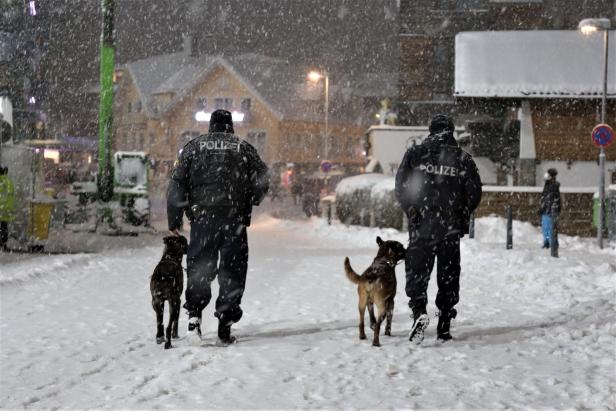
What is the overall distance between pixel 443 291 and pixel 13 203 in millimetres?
Answer: 11088

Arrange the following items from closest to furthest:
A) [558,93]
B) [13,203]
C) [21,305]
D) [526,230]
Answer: [21,305] → [13,203] → [526,230] → [558,93]

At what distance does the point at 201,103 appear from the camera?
68.2 metres

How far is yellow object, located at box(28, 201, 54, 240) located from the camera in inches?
634

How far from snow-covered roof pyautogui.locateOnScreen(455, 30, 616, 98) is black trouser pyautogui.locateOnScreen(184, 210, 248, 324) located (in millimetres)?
23985

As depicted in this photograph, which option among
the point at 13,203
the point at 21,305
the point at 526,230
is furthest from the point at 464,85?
the point at 21,305

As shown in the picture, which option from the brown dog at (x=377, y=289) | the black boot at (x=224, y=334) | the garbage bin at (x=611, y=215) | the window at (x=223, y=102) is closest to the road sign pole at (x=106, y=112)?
the garbage bin at (x=611, y=215)

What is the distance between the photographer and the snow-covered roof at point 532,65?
96.4ft

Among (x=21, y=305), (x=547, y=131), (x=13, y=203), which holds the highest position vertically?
(x=547, y=131)

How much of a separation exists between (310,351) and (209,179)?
1592 millimetres

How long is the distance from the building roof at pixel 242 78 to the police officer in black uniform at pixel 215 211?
59.1 m

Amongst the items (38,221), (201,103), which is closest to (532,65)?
(38,221)

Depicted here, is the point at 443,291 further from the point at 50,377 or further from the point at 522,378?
the point at 50,377

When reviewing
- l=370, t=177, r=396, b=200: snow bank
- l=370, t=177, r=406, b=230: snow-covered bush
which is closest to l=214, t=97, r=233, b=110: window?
l=370, t=177, r=396, b=200: snow bank

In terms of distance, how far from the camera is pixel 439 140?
6797mm
